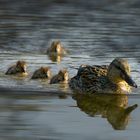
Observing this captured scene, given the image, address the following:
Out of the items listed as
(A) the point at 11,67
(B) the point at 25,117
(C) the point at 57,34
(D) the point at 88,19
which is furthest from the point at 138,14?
(B) the point at 25,117

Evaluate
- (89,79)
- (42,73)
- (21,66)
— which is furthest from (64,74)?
(21,66)

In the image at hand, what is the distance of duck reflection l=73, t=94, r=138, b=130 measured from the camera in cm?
916

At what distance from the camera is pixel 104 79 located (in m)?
11.0

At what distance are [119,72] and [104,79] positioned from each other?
0.23 meters

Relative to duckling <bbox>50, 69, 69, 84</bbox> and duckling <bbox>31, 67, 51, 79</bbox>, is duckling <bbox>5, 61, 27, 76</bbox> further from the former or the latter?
duckling <bbox>50, 69, 69, 84</bbox>

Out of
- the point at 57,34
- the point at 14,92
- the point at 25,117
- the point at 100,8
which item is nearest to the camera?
the point at 25,117

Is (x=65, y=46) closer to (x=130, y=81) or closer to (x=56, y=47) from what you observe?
(x=56, y=47)

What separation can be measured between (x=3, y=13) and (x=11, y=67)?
13.8 feet

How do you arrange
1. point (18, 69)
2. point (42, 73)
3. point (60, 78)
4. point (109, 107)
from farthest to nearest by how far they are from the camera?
point (18, 69) < point (42, 73) < point (60, 78) < point (109, 107)

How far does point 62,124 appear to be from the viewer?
8.73 meters

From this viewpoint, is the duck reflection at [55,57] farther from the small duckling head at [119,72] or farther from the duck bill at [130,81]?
the duck bill at [130,81]

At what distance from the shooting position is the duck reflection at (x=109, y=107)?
9.16m

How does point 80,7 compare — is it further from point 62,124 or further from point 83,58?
point 62,124

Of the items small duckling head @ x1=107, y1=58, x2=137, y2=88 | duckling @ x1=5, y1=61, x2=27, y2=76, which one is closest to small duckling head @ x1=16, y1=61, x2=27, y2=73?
duckling @ x1=5, y1=61, x2=27, y2=76
